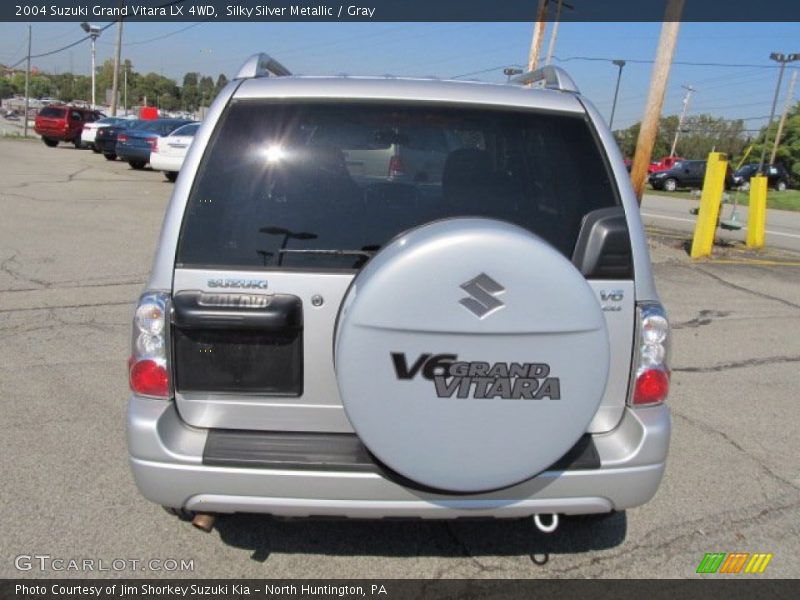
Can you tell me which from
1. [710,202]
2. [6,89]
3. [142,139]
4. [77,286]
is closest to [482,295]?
[77,286]

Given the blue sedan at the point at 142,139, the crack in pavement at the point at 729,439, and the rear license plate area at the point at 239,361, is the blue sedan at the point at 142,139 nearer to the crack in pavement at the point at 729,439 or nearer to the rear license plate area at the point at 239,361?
the crack in pavement at the point at 729,439

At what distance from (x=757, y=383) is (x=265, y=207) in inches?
173

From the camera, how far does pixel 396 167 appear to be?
110 inches

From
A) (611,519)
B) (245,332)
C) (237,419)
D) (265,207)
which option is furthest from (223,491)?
(611,519)

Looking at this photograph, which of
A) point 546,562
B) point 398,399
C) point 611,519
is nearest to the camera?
point 398,399

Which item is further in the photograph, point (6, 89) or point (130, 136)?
point (6, 89)

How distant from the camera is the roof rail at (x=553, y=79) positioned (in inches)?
120

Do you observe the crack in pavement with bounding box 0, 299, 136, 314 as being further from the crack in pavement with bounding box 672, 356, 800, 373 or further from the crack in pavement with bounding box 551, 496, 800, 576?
the crack in pavement with bounding box 551, 496, 800, 576

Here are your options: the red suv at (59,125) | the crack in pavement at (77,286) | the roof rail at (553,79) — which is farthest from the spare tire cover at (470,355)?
the red suv at (59,125)

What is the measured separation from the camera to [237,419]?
2.49 m

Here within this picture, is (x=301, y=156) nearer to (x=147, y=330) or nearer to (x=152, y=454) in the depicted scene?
(x=147, y=330)

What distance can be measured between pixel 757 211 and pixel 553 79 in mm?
10910
